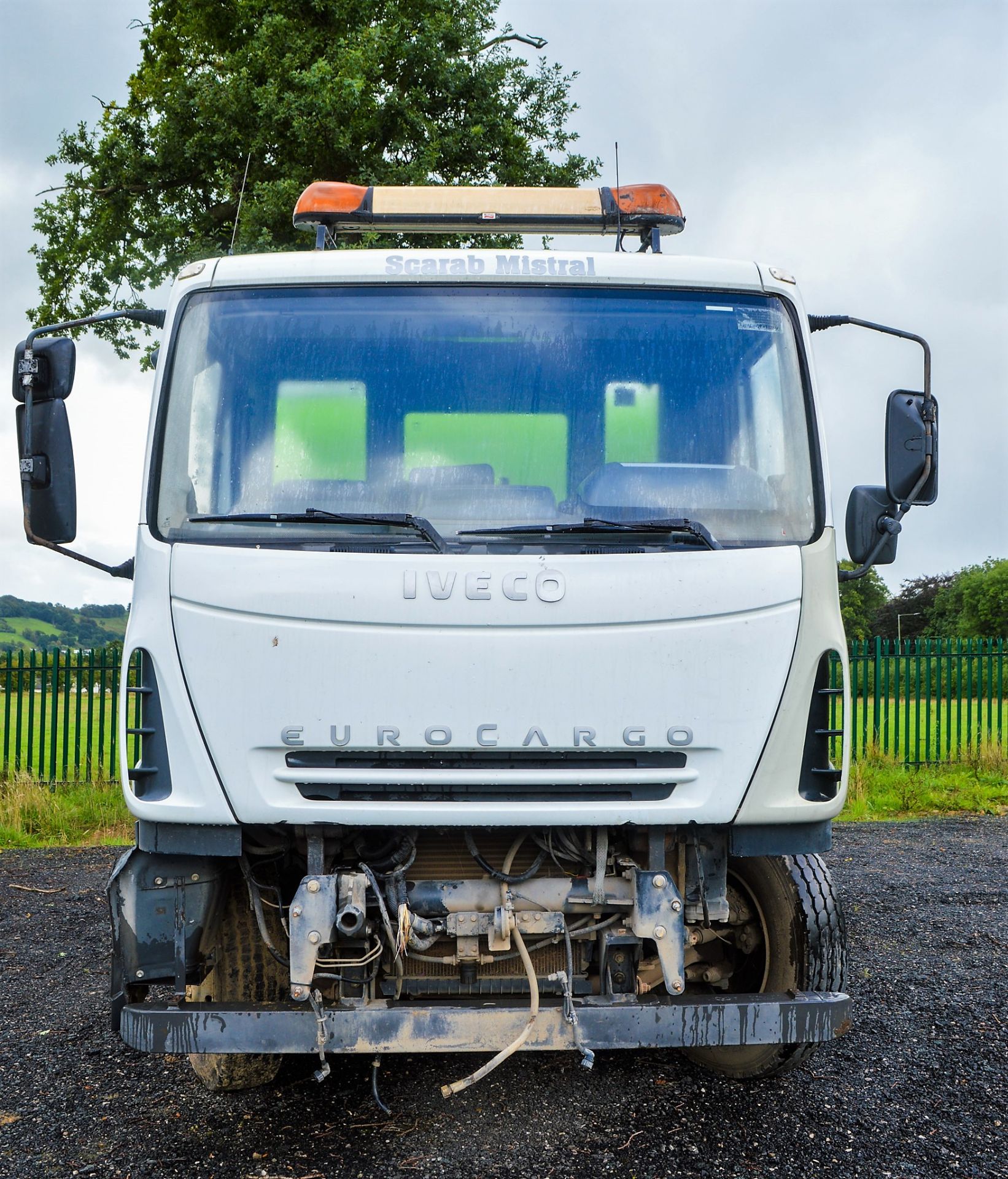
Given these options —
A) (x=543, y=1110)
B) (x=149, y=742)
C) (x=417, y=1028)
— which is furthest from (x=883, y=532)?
(x=149, y=742)

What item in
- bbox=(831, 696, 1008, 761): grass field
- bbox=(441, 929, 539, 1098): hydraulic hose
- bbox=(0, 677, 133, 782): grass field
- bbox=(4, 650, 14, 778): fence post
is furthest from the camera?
bbox=(831, 696, 1008, 761): grass field

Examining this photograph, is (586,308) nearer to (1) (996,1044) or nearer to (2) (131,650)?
(2) (131,650)

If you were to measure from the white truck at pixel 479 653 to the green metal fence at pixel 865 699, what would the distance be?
8.19 m

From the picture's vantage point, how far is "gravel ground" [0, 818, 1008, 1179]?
3.30 meters

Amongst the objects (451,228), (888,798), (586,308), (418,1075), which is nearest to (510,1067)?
(418,1075)

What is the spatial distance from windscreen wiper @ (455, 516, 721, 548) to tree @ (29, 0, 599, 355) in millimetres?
11550

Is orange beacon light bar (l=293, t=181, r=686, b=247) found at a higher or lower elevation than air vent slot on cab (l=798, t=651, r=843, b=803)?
higher

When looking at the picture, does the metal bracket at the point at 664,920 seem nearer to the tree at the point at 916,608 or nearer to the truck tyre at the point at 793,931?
the truck tyre at the point at 793,931

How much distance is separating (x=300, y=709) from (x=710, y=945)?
5.68 feet

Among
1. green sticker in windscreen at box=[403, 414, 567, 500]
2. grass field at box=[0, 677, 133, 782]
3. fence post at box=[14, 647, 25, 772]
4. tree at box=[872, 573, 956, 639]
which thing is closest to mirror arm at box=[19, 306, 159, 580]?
green sticker in windscreen at box=[403, 414, 567, 500]

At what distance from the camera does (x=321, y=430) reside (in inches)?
136

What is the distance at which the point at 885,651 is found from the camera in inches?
527

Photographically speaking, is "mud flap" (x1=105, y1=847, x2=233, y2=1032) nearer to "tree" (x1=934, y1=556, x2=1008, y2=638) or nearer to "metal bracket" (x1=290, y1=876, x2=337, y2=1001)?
"metal bracket" (x1=290, y1=876, x2=337, y2=1001)

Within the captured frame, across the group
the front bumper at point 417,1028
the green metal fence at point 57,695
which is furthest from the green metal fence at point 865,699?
the front bumper at point 417,1028
